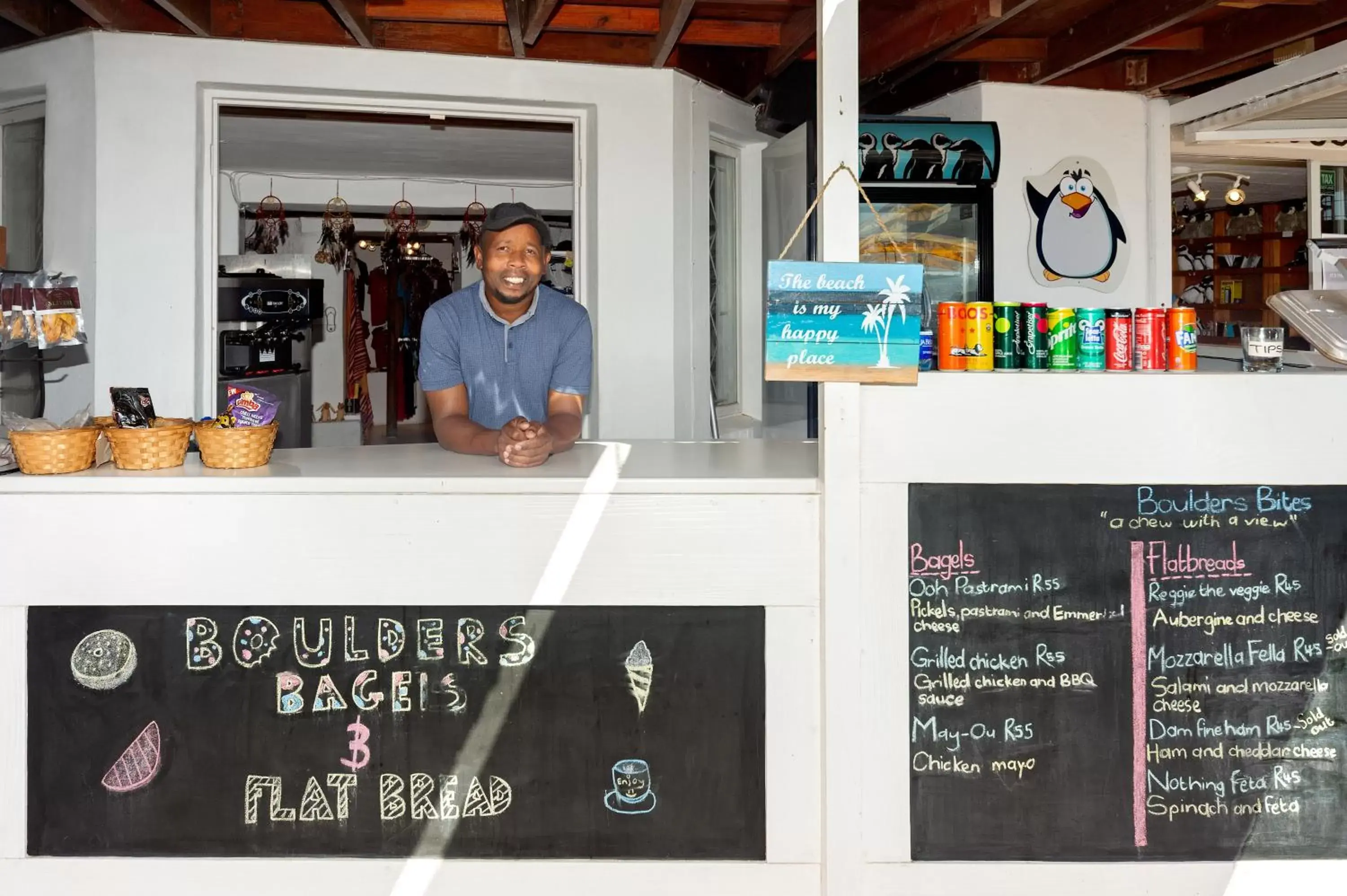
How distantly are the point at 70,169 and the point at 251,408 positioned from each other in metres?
2.46

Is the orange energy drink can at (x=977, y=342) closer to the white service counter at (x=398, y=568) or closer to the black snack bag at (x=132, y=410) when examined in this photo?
the white service counter at (x=398, y=568)

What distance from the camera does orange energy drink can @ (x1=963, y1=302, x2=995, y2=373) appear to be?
2123 mm

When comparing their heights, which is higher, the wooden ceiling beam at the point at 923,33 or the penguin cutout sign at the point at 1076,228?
the wooden ceiling beam at the point at 923,33

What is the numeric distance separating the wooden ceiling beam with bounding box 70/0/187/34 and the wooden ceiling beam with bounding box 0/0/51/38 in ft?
0.42

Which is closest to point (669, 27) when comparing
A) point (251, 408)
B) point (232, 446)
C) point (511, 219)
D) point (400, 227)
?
point (511, 219)

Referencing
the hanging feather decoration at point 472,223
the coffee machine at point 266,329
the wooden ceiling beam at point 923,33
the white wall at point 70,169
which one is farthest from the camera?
the hanging feather decoration at point 472,223

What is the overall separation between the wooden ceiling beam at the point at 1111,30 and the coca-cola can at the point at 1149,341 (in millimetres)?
2219

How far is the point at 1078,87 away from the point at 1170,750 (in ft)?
13.1

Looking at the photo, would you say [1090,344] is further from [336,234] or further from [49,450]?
[336,234]

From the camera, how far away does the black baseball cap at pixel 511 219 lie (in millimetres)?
2740

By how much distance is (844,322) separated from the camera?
6.77 feet

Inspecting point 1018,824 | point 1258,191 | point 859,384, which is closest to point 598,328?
point 859,384

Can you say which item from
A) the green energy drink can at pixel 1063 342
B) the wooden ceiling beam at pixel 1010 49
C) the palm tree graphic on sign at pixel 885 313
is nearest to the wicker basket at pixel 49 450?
the palm tree graphic on sign at pixel 885 313

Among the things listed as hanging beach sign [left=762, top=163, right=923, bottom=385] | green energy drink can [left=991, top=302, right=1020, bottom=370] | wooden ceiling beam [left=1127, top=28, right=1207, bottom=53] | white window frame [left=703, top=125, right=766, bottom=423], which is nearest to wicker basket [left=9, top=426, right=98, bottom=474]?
hanging beach sign [left=762, top=163, right=923, bottom=385]
